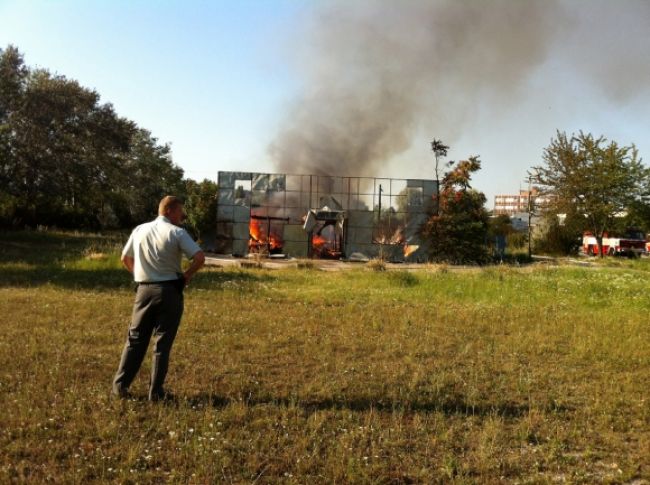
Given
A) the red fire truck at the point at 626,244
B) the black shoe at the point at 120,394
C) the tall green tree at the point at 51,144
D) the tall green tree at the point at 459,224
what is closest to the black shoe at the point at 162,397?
the black shoe at the point at 120,394

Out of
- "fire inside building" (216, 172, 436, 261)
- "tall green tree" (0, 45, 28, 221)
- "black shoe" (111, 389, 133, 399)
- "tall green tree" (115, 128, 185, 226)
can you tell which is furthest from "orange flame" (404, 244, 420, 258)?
"tall green tree" (115, 128, 185, 226)

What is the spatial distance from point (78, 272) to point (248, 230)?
13114mm

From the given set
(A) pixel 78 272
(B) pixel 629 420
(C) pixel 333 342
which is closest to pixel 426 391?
(B) pixel 629 420

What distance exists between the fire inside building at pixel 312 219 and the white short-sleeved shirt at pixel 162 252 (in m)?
22.8

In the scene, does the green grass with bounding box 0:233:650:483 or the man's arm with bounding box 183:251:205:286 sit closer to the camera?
the green grass with bounding box 0:233:650:483

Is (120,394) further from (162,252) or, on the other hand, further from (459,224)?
(459,224)

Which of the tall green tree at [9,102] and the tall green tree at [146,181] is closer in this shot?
the tall green tree at [9,102]

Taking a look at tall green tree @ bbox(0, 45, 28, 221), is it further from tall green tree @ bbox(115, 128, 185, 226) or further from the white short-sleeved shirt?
the white short-sleeved shirt

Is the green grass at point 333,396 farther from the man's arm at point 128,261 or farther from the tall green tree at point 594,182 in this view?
the tall green tree at point 594,182

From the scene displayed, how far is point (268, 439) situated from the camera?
13.7ft

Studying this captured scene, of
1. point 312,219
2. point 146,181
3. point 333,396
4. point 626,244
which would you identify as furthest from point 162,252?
point 146,181

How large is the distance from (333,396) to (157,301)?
184 centimetres

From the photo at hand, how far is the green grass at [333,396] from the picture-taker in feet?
12.5

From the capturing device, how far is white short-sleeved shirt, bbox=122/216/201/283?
5.01 metres
